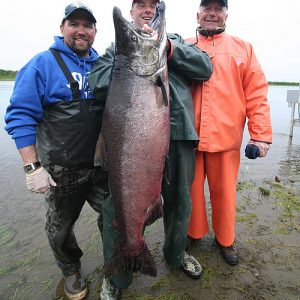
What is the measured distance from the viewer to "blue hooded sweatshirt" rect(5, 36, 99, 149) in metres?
2.89

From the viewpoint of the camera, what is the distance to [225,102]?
3598 mm

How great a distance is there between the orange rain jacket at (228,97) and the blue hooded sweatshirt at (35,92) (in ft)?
4.38

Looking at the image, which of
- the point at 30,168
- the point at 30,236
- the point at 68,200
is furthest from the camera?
the point at 30,236

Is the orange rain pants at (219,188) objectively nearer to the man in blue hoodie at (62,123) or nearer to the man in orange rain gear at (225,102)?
the man in orange rain gear at (225,102)

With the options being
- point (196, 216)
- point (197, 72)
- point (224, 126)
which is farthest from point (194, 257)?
point (197, 72)

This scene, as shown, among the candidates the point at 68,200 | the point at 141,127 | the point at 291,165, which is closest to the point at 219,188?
the point at 141,127

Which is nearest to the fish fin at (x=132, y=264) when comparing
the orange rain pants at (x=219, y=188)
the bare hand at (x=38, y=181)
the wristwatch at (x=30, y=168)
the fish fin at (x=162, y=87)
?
the bare hand at (x=38, y=181)

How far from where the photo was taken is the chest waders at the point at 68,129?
3078mm

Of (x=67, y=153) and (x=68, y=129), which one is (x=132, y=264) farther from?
(x=68, y=129)

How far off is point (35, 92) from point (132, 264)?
1856mm

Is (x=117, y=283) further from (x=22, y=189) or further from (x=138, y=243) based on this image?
(x=22, y=189)

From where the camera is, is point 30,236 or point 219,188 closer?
point 219,188

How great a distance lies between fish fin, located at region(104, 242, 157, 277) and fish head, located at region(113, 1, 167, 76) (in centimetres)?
164

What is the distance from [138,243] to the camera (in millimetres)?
2840
